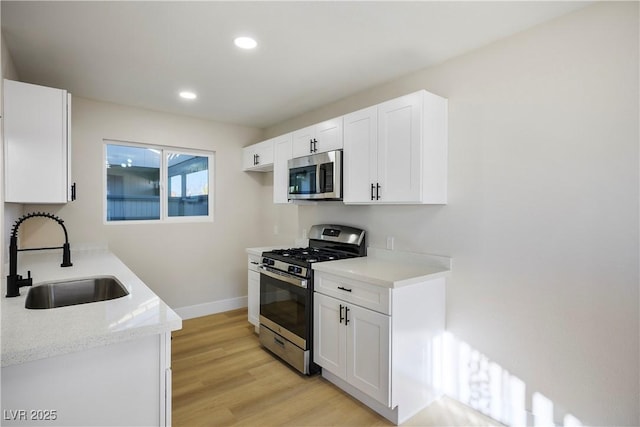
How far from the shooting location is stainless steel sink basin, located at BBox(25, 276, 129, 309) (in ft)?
6.30

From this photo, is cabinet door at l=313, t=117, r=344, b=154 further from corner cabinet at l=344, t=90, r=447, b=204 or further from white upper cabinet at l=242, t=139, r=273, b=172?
white upper cabinet at l=242, t=139, r=273, b=172

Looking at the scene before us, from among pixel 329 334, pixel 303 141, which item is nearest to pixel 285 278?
pixel 329 334

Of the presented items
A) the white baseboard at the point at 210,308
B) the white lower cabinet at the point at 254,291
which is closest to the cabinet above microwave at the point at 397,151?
the white lower cabinet at the point at 254,291

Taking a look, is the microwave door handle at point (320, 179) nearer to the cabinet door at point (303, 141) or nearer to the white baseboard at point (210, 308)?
the cabinet door at point (303, 141)

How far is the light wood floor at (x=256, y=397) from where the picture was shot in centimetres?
219

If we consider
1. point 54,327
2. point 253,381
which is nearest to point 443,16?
point 54,327

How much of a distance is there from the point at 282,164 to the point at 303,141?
1.52 feet

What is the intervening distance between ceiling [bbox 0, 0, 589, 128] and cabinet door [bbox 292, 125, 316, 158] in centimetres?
37

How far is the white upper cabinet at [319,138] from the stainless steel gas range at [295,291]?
2.65ft

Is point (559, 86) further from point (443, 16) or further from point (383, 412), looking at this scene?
point (383, 412)

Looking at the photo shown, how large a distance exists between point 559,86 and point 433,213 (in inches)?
43.8

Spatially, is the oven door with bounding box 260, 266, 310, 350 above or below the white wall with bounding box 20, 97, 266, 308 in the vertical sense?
below

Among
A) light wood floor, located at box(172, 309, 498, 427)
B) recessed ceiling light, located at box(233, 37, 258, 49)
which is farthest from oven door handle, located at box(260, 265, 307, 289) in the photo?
recessed ceiling light, located at box(233, 37, 258, 49)

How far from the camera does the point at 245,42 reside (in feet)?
7.29
